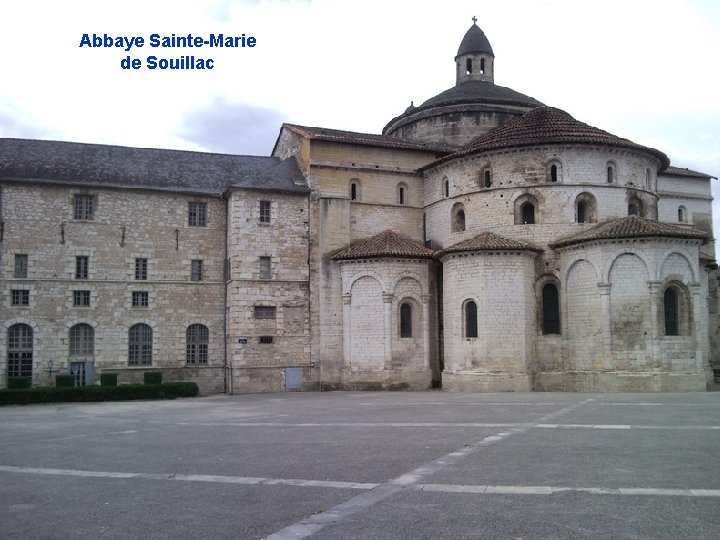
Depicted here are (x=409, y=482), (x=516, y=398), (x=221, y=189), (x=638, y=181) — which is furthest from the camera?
(x=221, y=189)

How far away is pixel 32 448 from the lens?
1764 cm

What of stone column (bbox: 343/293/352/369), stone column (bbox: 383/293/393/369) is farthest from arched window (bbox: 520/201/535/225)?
stone column (bbox: 343/293/352/369)

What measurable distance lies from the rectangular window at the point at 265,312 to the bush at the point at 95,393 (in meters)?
5.06

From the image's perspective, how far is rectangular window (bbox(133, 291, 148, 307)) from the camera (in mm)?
37250

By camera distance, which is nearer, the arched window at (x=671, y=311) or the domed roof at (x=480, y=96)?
the arched window at (x=671, y=311)

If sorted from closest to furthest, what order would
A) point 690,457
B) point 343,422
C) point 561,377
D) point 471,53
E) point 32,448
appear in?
point 690,457, point 32,448, point 343,422, point 561,377, point 471,53

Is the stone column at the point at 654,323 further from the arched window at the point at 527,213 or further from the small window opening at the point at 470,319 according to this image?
the small window opening at the point at 470,319

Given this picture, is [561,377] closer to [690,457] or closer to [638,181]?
[638,181]

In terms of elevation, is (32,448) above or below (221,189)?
below

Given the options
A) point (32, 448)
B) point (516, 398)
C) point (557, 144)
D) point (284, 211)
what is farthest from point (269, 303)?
point (32, 448)

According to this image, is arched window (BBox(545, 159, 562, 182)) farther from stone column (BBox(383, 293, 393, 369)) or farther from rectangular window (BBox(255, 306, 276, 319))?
rectangular window (BBox(255, 306, 276, 319))

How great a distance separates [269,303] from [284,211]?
5099 mm

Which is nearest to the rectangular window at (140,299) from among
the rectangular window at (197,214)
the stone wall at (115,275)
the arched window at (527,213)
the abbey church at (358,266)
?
the abbey church at (358,266)

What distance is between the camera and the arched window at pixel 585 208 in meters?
Answer: 35.3
